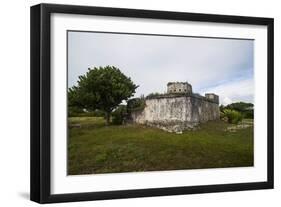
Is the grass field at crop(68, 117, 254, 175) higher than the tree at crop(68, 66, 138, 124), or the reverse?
the tree at crop(68, 66, 138, 124)

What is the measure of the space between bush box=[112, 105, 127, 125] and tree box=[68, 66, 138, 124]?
3 cm

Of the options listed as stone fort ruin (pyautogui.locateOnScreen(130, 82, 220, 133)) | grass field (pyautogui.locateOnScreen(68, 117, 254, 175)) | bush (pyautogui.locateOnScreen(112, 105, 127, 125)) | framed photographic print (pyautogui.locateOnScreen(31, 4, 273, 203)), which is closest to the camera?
framed photographic print (pyautogui.locateOnScreen(31, 4, 273, 203))

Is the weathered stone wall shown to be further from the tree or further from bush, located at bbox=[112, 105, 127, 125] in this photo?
the tree

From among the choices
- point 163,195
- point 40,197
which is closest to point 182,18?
point 163,195

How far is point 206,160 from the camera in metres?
6.68

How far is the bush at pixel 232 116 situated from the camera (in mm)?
6797

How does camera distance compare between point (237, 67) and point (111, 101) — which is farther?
point (237, 67)

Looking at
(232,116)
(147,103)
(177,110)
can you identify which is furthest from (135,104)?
(232,116)

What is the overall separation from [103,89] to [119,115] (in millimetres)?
244

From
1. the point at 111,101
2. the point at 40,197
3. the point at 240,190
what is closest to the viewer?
the point at 40,197

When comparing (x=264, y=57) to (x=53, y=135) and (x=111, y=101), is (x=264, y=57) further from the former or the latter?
(x=53, y=135)

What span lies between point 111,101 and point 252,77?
4.48 feet

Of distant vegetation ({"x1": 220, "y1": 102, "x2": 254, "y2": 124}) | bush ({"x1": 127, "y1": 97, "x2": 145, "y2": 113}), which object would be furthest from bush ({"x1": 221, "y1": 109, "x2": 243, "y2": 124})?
bush ({"x1": 127, "y1": 97, "x2": 145, "y2": 113})

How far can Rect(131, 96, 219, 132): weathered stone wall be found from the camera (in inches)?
254
